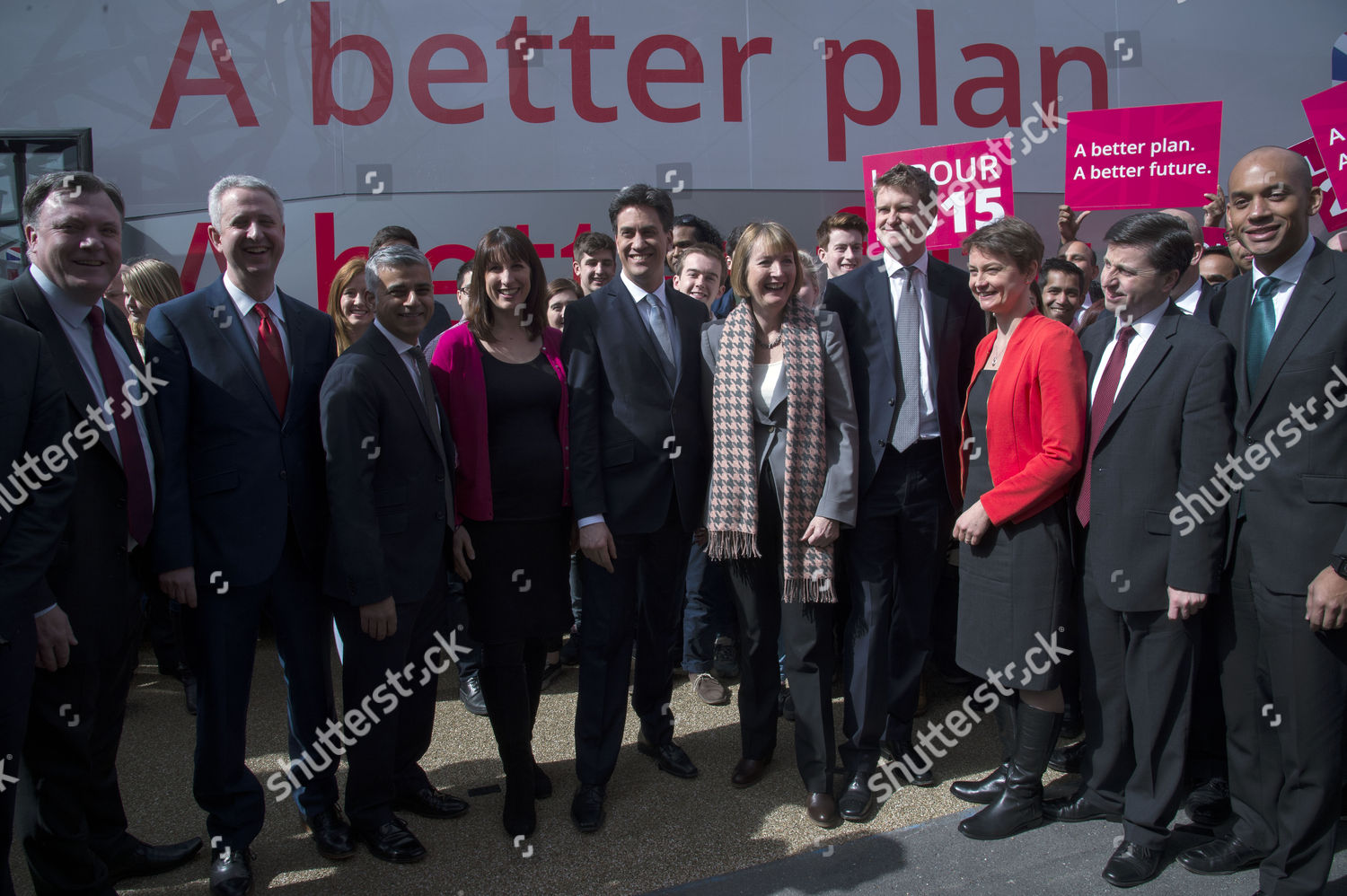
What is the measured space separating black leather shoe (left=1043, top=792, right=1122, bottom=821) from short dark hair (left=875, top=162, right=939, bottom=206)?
7.20ft

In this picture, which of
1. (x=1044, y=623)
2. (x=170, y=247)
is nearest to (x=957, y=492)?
(x=1044, y=623)

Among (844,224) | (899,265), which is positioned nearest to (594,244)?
(844,224)

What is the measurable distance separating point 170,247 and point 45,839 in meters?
5.14

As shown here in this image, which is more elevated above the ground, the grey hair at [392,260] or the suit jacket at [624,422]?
the grey hair at [392,260]

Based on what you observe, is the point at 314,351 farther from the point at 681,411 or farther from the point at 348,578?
the point at 681,411

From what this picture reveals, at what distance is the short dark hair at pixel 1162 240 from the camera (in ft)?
8.80

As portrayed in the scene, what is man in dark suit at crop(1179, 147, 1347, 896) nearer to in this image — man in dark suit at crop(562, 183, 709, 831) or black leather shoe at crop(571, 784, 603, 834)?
man in dark suit at crop(562, 183, 709, 831)

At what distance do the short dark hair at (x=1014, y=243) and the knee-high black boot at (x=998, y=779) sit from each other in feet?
4.97

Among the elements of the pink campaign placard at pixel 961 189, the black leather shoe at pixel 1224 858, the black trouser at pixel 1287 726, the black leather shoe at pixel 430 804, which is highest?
the pink campaign placard at pixel 961 189

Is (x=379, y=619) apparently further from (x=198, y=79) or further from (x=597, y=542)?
(x=198, y=79)

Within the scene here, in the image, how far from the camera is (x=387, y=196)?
639 centimetres

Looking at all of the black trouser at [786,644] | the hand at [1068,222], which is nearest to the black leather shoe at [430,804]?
the black trouser at [786,644]

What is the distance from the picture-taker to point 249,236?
2682 millimetres

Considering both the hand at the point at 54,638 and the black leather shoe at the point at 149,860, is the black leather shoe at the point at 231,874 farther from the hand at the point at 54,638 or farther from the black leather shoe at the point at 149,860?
the hand at the point at 54,638
